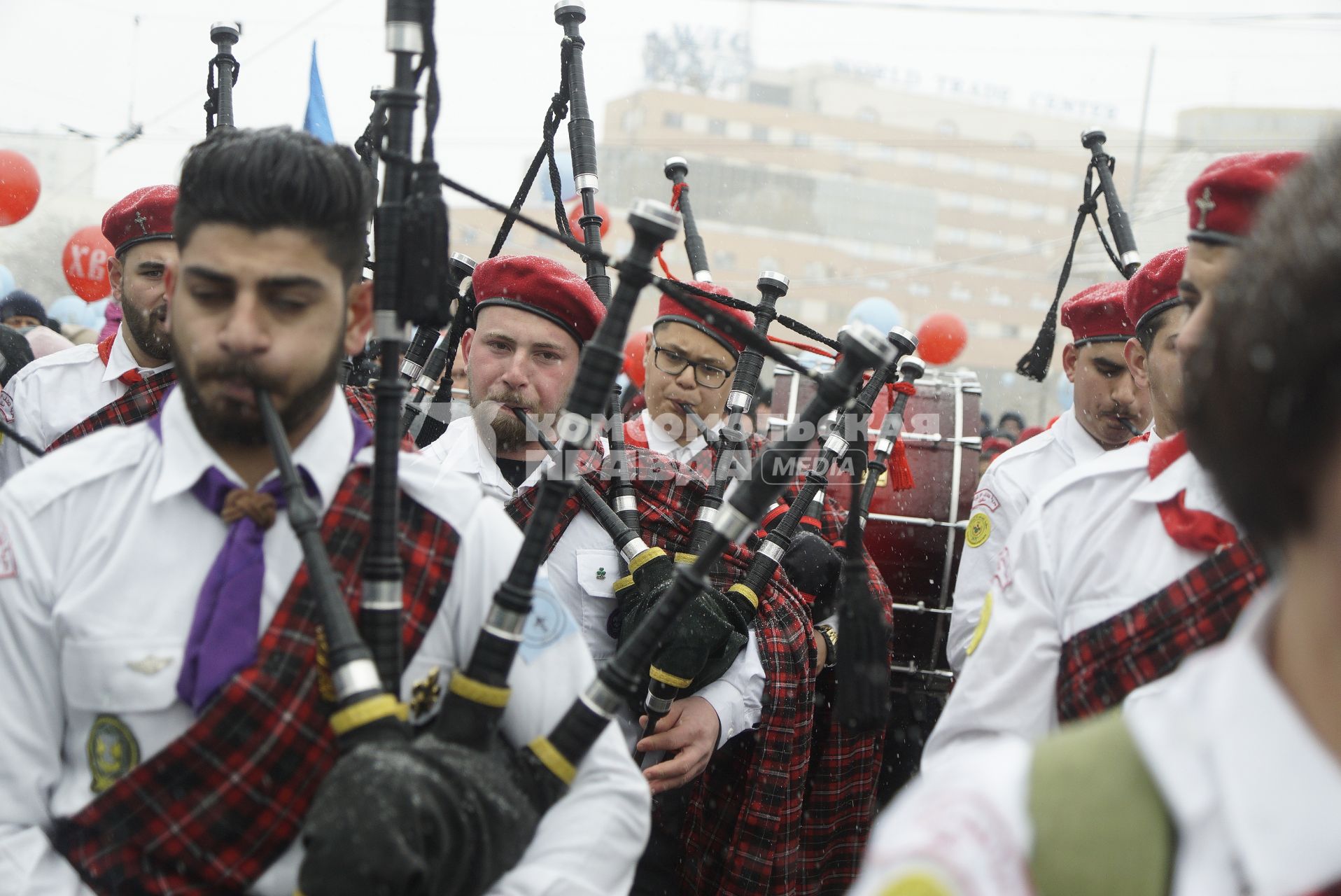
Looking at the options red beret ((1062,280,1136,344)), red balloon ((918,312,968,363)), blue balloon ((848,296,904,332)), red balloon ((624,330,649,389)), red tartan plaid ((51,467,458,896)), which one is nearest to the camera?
red tartan plaid ((51,467,458,896))

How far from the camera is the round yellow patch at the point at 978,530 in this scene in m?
3.67

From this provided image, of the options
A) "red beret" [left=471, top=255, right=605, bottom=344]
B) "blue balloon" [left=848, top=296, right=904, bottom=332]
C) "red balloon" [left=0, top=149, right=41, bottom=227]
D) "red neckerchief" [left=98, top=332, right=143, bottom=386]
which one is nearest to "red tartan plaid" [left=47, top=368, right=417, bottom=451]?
"red neckerchief" [left=98, top=332, right=143, bottom=386]

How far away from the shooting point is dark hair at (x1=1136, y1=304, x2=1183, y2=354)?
2.71 meters

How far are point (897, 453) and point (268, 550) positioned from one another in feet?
9.54

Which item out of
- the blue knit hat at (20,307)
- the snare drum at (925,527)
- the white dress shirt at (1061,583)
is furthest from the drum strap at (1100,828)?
the blue knit hat at (20,307)

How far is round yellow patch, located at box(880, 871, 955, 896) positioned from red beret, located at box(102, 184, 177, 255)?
9.97 ft

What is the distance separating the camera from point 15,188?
788cm

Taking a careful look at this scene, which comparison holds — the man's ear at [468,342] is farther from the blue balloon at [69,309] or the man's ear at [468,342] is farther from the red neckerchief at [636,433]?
the blue balloon at [69,309]

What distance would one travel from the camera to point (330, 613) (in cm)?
144

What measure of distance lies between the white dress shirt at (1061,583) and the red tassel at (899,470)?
2.24m

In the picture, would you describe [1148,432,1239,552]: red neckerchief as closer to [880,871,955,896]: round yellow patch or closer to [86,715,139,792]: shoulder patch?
[880,871,955,896]: round yellow patch

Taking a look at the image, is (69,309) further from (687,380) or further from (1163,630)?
(1163,630)

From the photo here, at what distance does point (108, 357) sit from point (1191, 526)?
122 inches

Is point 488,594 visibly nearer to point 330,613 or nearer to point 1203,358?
point 330,613
